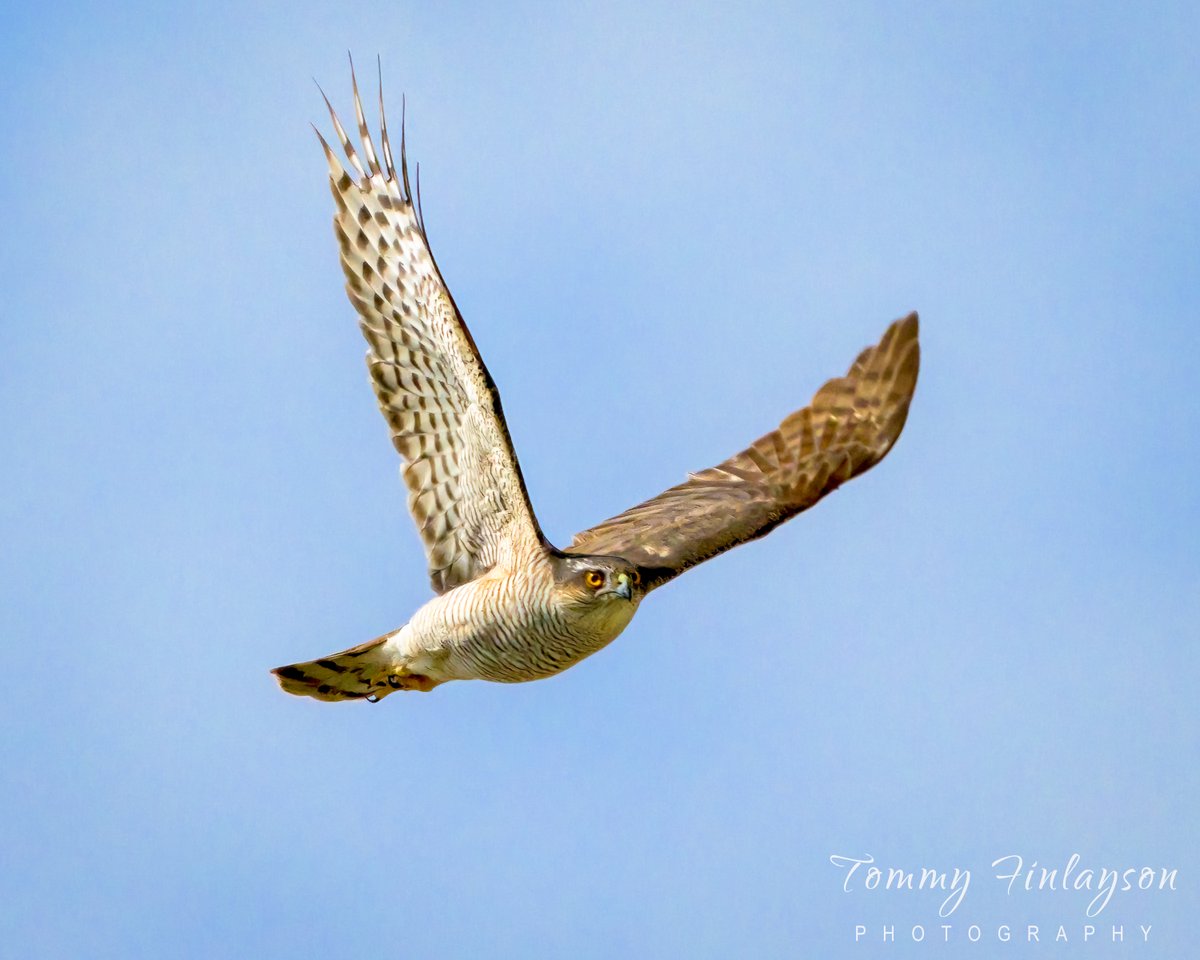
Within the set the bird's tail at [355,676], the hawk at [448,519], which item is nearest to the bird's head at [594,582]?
the hawk at [448,519]

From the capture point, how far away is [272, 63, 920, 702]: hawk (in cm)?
1117

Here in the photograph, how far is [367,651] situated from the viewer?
12.1m

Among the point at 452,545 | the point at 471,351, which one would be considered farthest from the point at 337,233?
the point at 452,545

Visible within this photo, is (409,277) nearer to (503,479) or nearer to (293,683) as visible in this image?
(503,479)

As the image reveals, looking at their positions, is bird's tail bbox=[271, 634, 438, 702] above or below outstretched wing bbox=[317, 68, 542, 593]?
below

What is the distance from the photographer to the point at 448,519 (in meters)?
11.9

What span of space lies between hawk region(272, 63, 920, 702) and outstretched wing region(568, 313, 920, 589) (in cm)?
59

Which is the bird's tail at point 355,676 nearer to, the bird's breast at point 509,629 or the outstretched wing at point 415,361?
the bird's breast at point 509,629

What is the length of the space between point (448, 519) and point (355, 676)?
1.22m

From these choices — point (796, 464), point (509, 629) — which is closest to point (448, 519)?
point (509, 629)

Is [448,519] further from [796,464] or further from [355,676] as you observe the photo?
[796,464]

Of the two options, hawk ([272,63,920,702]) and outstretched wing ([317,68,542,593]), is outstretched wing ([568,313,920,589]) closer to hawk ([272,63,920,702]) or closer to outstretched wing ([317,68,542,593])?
hawk ([272,63,920,702])

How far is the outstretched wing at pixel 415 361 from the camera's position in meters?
11.2

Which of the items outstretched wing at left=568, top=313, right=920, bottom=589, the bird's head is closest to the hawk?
the bird's head
